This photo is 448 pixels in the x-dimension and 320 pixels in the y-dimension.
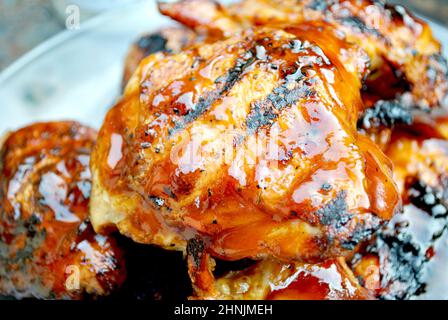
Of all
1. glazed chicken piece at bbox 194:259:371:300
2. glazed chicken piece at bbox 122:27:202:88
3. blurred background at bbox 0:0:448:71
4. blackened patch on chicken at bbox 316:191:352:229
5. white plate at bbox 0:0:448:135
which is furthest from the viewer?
blurred background at bbox 0:0:448:71

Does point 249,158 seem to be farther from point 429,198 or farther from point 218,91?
point 429,198

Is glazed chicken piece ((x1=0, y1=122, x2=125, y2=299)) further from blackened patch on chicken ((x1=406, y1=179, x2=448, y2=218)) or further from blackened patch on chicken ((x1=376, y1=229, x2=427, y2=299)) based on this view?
blackened patch on chicken ((x1=406, y1=179, x2=448, y2=218))

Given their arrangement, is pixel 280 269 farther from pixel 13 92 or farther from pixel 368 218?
pixel 13 92

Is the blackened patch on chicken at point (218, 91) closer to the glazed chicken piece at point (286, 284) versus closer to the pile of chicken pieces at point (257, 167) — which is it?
the pile of chicken pieces at point (257, 167)

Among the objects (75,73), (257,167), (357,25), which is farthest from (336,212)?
(75,73)

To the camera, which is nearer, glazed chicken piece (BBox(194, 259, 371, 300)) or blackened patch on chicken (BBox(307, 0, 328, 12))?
glazed chicken piece (BBox(194, 259, 371, 300))

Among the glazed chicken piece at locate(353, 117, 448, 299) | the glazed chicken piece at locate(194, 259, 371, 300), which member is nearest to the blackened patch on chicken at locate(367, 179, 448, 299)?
the glazed chicken piece at locate(353, 117, 448, 299)
